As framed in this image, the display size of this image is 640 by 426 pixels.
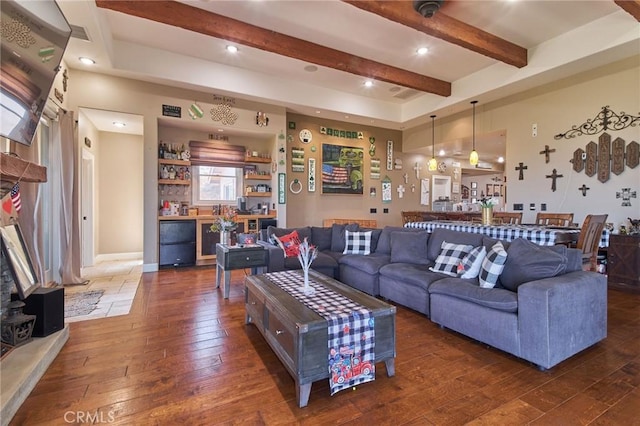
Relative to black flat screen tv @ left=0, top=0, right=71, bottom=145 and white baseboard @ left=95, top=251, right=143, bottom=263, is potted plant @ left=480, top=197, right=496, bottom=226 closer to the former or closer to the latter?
black flat screen tv @ left=0, top=0, right=71, bottom=145

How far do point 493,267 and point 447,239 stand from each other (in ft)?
3.20

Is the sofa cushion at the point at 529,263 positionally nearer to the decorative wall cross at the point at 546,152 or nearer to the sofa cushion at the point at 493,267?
the sofa cushion at the point at 493,267

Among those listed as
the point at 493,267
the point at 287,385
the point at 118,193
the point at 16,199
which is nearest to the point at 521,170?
the point at 493,267

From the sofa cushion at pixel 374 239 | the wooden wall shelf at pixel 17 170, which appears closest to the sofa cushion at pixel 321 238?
the sofa cushion at pixel 374 239

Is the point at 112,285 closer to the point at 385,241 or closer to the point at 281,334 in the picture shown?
the point at 281,334

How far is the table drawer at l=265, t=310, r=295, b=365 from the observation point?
188 cm

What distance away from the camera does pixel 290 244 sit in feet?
14.2

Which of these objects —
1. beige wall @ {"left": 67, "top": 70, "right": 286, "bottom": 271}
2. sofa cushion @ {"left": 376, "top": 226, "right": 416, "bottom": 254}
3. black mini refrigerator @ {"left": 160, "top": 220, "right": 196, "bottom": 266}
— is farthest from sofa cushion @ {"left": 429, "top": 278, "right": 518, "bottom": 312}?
beige wall @ {"left": 67, "top": 70, "right": 286, "bottom": 271}

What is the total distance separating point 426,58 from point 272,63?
2.48 meters

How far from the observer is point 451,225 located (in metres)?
4.48

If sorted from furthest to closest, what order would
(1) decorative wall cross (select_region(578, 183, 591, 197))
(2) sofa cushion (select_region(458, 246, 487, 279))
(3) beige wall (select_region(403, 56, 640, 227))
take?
(1) decorative wall cross (select_region(578, 183, 591, 197)) → (3) beige wall (select_region(403, 56, 640, 227)) → (2) sofa cushion (select_region(458, 246, 487, 279))

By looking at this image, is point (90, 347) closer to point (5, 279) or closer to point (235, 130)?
point (5, 279)

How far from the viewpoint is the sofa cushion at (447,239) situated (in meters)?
3.32

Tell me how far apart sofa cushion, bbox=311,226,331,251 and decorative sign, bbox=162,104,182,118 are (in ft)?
10.1
